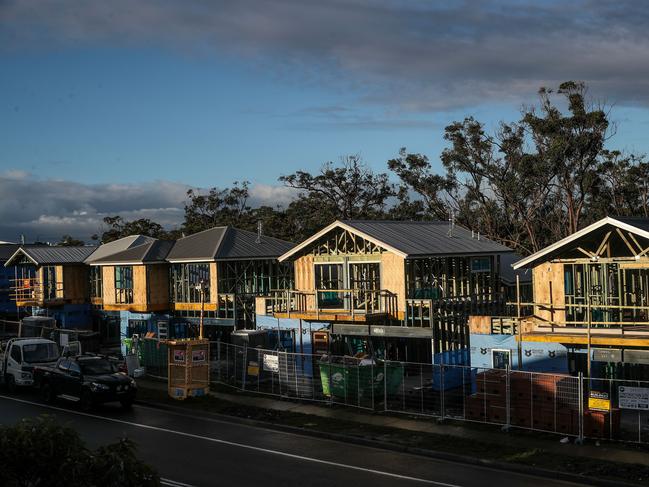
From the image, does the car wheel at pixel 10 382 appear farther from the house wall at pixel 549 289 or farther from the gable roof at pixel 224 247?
the house wall at pixel 549 289

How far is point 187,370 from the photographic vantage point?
29219 millimetres

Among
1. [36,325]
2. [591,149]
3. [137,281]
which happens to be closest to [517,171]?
[591,149]

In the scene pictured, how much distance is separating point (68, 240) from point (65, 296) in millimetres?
45160

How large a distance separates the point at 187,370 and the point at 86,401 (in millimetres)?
3798

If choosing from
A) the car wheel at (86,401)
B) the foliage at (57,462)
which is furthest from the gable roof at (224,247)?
the foliage at (57,462)

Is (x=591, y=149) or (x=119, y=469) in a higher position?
(x=591, y=149)

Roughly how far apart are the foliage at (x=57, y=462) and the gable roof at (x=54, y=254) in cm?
4411

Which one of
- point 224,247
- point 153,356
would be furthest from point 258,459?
point 224,247

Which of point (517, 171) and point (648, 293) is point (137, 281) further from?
point (517, 171)

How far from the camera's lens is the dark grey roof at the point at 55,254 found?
170 ft

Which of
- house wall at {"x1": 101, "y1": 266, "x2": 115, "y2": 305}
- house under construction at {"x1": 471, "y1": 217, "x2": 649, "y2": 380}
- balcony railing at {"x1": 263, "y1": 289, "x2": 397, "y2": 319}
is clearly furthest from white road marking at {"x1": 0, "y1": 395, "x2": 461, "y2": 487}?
house wall at {"x1": 101, "y1": 266, "x2": 115, "y2": 305}

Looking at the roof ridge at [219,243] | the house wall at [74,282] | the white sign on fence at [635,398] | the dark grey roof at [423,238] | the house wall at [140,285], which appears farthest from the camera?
the house wall at [74,282]

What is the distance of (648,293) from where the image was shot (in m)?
26.2

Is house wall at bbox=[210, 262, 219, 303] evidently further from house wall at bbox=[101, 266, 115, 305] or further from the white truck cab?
the white truck cab
